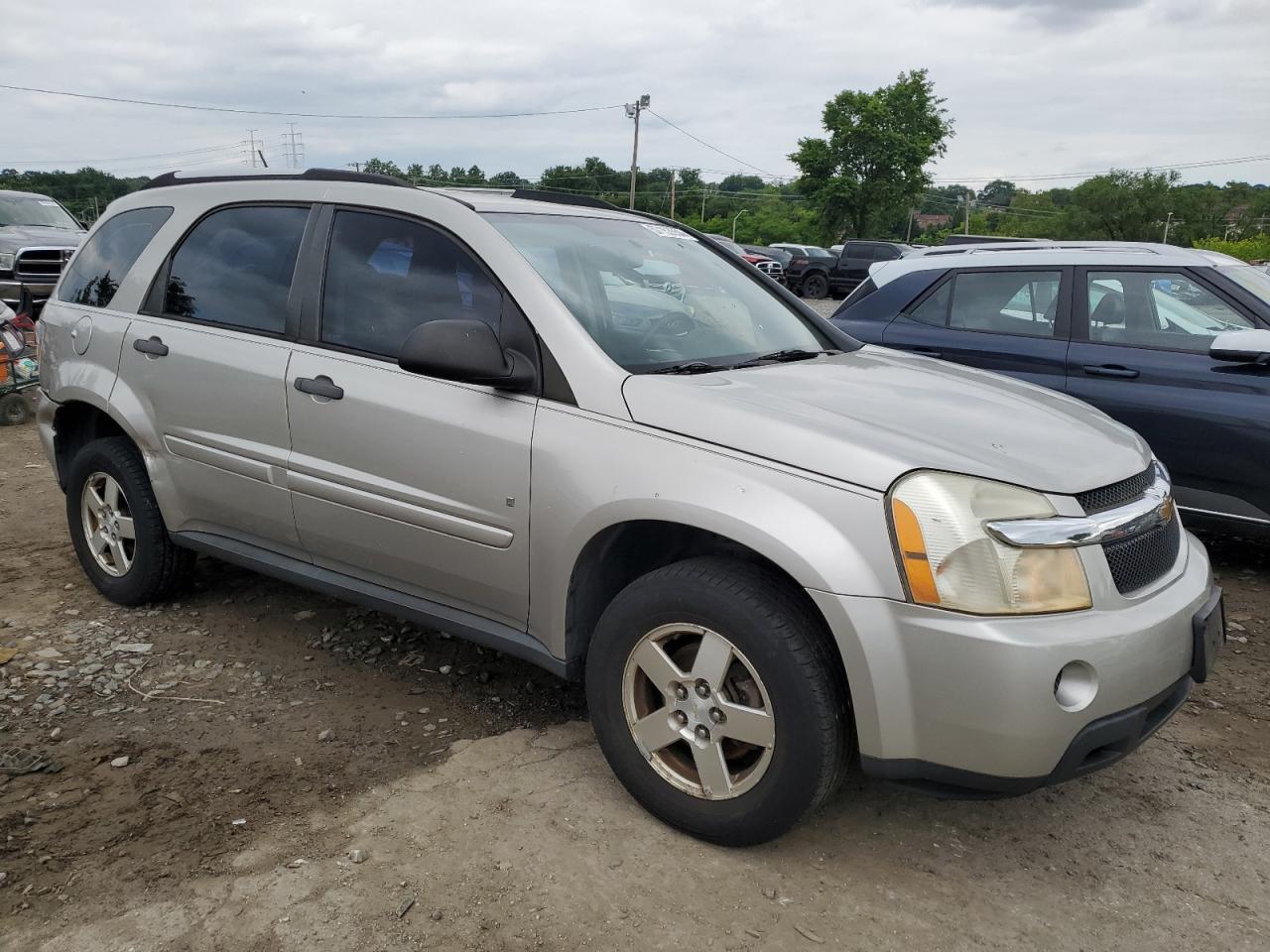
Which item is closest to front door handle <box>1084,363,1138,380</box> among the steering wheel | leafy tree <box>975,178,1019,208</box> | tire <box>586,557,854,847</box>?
the steering wheel

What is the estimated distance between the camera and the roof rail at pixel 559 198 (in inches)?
142

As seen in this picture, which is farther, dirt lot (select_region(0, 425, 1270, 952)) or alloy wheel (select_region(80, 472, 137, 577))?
alloy wheel (select_region(80, 472, 137, 577))

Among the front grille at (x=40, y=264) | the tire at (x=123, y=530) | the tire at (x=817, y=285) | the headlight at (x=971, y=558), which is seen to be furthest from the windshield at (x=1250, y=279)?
the tire at (x=817, y=285)

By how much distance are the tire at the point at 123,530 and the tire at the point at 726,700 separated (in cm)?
221

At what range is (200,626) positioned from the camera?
419 cm

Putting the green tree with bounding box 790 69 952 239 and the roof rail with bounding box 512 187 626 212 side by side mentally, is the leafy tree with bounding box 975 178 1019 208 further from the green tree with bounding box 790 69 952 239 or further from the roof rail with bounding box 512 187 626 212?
the roof rail with bounding box 512 187 626 212

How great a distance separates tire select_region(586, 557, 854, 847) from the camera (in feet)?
7.88

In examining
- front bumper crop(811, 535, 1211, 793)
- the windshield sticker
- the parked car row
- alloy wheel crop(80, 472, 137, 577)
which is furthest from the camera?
the parked car row

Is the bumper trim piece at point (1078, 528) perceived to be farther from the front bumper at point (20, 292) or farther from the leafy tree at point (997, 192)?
the leafy tree at point (997, 192)

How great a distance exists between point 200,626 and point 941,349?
3.90 meters

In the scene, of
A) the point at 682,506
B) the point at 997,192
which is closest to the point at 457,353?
the point at 682,506

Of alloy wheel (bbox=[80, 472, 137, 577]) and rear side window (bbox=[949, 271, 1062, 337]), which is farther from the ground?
rear side window (bbox=[949, 271, 1062, 337])

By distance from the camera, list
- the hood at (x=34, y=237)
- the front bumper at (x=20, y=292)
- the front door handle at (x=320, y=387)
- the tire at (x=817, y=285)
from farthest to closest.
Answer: the tire at (x=817, y=285) < the hood at (x=34, y=237) < the front bumper at (x=20, y=292) < the front door handle at (x=320, y=387)

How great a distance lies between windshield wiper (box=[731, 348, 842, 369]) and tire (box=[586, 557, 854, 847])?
0.80 meters
